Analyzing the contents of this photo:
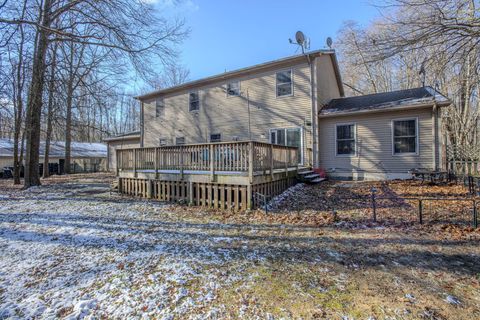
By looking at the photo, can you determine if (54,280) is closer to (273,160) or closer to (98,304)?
(98,304)

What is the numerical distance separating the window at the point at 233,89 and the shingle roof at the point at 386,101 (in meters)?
4.83

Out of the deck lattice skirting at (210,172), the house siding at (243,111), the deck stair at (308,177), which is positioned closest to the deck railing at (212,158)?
the deck lattice skirting at (210,172)

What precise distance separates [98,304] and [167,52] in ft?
32.7

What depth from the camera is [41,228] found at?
5.42 meters

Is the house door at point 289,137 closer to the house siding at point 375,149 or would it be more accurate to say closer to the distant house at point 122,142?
the house siding at point 375,149

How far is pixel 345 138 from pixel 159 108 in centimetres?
1241

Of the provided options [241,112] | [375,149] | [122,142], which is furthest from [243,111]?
[122,142]

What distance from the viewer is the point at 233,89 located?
14477mm

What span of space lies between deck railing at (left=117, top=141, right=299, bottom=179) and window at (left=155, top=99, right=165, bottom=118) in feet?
27.1

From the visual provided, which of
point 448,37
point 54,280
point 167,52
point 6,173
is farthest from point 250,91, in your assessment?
point 6,173

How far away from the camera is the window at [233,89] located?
1431cm

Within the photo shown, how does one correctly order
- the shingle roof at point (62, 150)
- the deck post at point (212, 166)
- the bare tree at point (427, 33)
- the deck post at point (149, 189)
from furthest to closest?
the shingle roof at point (62, 150), the deck post at point (149, 189), the deck post at point (212, 166), the bare tree at point (427, 33)

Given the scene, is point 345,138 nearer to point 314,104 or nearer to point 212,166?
point 314,104

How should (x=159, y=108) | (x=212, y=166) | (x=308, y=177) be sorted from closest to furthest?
(x=212, y=166)
(x=308, y=177)
(x=159, y=108)
